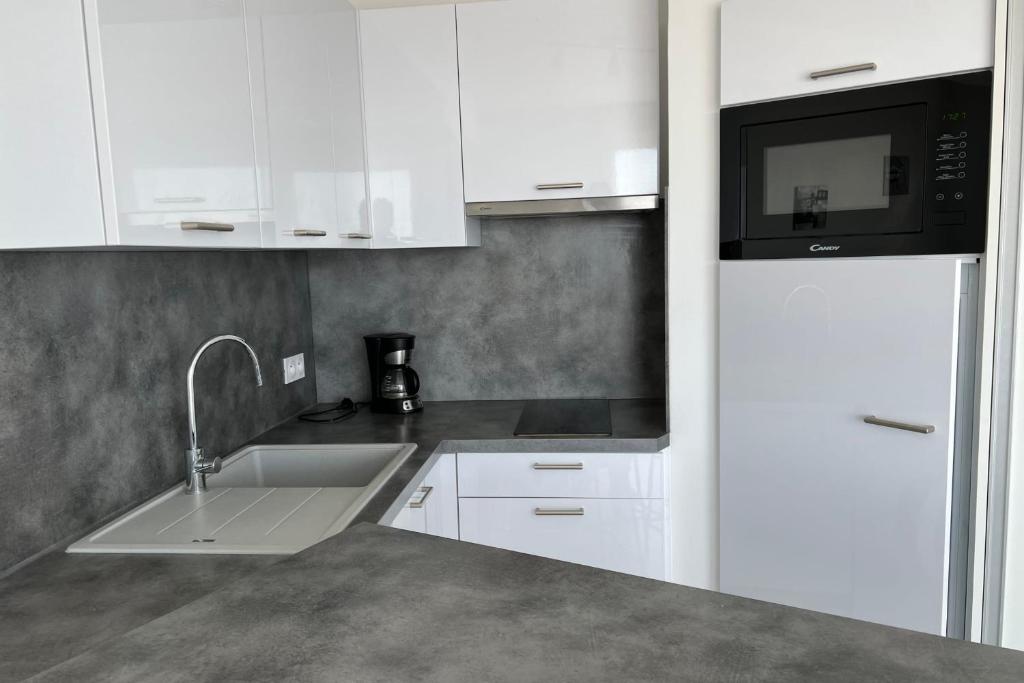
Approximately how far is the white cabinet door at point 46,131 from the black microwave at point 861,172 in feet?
5.32

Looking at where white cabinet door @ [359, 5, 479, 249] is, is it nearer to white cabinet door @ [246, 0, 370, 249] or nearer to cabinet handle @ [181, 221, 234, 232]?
white cabinet door @ [246, 0, 370, 249]

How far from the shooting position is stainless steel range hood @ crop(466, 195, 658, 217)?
2.44 metres

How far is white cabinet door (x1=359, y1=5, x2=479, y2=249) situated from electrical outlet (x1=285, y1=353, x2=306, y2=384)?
60 centimetres

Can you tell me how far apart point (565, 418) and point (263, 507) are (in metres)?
1.15

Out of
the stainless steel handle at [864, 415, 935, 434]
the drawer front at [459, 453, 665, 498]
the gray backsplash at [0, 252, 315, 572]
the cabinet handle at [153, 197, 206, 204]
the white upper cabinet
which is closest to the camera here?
the cabinet handle at [153, 197, 206, 204]

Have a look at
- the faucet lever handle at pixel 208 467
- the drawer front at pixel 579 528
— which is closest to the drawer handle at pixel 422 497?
→ the drawer front at pixel 579 528

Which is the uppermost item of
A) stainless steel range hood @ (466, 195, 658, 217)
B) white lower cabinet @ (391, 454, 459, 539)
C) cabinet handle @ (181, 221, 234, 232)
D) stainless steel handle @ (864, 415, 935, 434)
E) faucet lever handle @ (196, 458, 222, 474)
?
stainless steel range hood @ (466, 195, 658, 217)

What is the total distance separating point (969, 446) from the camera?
1.84 metres

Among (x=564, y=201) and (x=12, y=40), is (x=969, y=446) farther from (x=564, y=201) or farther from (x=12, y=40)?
(x=12, y=40)

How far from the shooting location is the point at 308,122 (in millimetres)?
2029

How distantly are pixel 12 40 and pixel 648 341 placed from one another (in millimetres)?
2220

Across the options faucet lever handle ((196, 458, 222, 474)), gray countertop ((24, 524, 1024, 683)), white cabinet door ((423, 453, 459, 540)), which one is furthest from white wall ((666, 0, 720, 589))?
gray countertop ((24, 524, 1024, 683))

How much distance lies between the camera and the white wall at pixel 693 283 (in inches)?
84.4

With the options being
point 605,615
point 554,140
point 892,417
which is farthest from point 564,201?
point 605,615
